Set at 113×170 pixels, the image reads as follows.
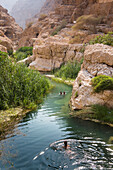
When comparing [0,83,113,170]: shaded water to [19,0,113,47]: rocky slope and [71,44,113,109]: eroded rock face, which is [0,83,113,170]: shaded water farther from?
[19,0,113,47]: rocky slope

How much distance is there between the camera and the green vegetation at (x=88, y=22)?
25.6m

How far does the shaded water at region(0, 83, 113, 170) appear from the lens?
375 cm

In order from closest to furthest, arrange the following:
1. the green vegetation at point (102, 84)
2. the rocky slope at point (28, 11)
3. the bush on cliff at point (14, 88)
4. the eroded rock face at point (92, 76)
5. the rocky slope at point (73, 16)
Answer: the green vegetation at point (102, 84) < the eroded rock face at point (92, 76) < the bush on cliff at point (14, 88) < the rocky slope at point (73, 16) < the rocky slope at point (28, 11)

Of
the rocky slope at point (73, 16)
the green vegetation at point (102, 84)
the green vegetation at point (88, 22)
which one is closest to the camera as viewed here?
the green vegetation at point (102, 84)

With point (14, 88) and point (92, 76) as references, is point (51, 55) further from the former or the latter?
point (14, 88)

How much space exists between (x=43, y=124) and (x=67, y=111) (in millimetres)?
1704

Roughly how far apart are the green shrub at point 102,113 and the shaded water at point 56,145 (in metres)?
0.41

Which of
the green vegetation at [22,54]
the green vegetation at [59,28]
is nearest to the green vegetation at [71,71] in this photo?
the green vegetation at [22,54]

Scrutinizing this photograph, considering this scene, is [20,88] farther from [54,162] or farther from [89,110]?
[54,162]

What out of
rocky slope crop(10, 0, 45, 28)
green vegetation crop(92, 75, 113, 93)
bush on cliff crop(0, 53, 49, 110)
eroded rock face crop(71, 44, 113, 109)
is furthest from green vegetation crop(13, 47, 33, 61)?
rocky slope crop(10, 0, 45, 28)

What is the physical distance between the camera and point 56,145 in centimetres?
457

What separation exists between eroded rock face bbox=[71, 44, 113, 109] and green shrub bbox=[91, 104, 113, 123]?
30 centimetres

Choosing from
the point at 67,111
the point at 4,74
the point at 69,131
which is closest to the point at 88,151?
the point at 69,131

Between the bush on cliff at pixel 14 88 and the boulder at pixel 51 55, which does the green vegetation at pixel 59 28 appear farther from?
the bush on cliff at pixel 14 88
